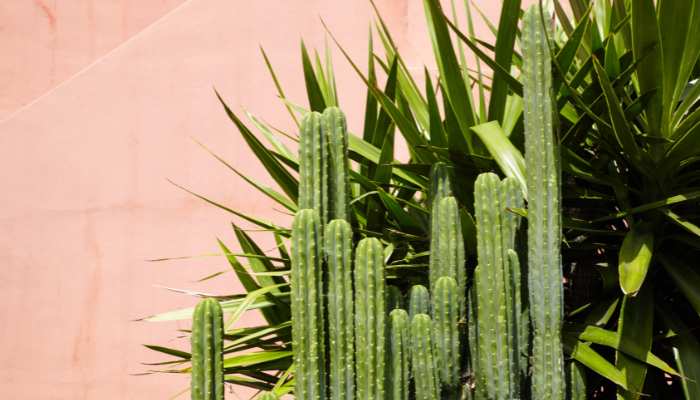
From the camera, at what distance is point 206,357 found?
9.80 ft

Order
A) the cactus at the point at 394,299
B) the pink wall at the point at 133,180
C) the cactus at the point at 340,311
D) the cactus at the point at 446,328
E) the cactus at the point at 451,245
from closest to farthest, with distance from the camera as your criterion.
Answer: the cactus at the point at 340,311 → the cactus at the point at 446,328 → the cactus at the point at 451,245 → the cactus at the point at 394,299 → the pink wall at the point at 133,180

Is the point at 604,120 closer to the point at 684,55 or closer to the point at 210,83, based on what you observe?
the point at 684,55

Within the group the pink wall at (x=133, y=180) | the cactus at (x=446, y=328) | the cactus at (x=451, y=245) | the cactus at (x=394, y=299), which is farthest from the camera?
the pink wall at (x=133, y=180)

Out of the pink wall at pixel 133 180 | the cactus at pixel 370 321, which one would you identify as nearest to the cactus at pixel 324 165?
the cactus at pixel 370 321

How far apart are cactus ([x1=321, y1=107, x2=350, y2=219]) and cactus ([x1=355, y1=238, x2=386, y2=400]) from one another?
0.25 metres

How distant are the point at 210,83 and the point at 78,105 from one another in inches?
30.8

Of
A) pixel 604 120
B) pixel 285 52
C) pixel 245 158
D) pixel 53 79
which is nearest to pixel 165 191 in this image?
pixel 245 158

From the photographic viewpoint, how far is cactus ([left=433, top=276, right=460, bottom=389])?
3.22 meters

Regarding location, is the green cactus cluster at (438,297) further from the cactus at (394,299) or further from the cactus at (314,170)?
the cactus at (394,299)

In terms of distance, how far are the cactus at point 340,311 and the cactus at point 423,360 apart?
18cm

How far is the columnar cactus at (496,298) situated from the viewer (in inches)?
125

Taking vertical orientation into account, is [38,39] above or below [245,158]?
above

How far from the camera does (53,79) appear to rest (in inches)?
279

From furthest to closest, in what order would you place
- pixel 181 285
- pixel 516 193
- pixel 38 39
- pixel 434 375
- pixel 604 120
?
1. pixel 38 39
2. pixel 181 285
3. pixel 604 120
4. pixel 516 193
5. pixel 434 375
